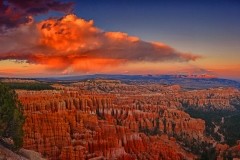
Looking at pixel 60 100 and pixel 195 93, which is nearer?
pixel 60 100

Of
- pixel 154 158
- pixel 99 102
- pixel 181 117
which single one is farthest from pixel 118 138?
pixel 181 117

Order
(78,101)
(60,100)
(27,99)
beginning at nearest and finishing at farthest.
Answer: (27,99), (60,100), (78,101)

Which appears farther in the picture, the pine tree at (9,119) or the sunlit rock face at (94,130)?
the sunlit rock face at (94,130)

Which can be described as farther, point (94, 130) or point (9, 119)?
point (94, 130)

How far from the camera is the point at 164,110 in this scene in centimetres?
7075

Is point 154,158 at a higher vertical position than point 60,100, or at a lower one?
lower

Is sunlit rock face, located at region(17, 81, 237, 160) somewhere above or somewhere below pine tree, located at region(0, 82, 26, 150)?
below

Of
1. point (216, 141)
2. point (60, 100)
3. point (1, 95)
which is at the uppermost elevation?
point (1, 95)

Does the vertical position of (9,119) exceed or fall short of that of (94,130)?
it exceeds it

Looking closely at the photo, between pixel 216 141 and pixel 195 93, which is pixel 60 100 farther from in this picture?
pixel 195 93

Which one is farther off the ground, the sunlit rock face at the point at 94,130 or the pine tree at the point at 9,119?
the pine tree at the point at 9,119

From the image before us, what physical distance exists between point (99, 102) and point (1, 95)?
37633 millimetres

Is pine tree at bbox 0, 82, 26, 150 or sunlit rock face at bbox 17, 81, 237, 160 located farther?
sunlit rock face at bbox 17, 81, 237, 160

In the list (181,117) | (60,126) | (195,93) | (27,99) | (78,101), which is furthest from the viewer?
(195,93)
